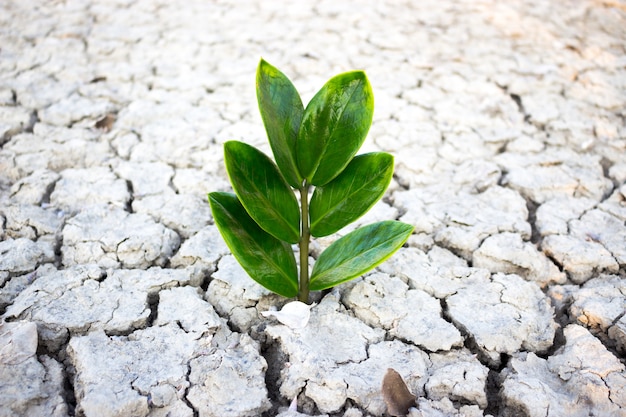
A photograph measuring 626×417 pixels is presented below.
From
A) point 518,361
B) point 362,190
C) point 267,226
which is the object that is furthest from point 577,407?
point 267,226

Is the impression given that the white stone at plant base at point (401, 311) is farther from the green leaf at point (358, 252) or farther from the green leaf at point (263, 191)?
the green leaf at point (263, 191)

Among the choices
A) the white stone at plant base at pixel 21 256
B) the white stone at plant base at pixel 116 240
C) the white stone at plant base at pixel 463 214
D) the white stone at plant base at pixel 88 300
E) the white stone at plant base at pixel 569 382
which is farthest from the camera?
the white stone at plant base at pixel 463 214

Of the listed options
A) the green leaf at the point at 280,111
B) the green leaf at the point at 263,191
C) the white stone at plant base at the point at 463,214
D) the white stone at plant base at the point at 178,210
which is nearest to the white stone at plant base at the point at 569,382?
the white stone at plant base at the point at 463,214

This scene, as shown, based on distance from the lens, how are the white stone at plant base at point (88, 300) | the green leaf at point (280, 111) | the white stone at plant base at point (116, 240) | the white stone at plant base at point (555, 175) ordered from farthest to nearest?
the white stone at plant base at point (555, 175), the white stone at plant base at point (116, 240), the white stone at plant base at point (88, 300), the green leaf at point (280, 111)

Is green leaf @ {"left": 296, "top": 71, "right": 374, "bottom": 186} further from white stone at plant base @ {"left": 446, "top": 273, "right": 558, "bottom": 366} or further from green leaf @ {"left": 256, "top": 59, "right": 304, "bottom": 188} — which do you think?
white stone at plant base @ {"left": 446, "top": 273, "right": 558, "bottom": 366}

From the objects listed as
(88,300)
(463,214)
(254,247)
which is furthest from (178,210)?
(463,214)

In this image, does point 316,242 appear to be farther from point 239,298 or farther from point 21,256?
point 21,256

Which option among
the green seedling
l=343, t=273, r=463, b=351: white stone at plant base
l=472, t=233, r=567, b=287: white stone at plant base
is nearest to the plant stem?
the green seedling
